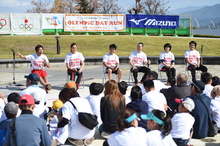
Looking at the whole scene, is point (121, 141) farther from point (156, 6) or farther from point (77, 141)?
point (156, 6)

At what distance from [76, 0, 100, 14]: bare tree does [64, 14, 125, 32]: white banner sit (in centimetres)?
2187

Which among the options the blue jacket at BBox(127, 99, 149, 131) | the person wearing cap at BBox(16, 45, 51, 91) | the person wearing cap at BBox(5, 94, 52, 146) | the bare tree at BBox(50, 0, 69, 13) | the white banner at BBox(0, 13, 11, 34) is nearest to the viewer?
the person wearing cap at BBox(5, 94, 52, 146)

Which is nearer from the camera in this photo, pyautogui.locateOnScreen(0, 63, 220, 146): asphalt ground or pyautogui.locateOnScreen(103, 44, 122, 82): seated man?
pyautogui.locateOnScreen(0, 63, 220, 146): asphalt ground

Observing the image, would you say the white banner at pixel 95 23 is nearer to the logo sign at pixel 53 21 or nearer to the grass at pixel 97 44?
the logo sign at pixel 53 21

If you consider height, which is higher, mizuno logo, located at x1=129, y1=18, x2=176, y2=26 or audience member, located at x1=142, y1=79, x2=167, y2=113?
mizuno logo, located at x1=129, y1=18, x2=176, y2=26

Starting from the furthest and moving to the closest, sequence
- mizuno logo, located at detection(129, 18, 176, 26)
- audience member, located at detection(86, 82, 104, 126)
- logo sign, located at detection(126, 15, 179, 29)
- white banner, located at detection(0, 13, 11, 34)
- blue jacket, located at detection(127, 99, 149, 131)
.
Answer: mizuno logo, located at detection(129, 18, 176, 26)
logo sign, located at detection(126, 15, 179, 29)
white banner, located at detection(0, 13, 11, 34)
audience member, located at detection(86, 82, 104, 126)
blue jacket, located at detection(127, 99, 149, 131)

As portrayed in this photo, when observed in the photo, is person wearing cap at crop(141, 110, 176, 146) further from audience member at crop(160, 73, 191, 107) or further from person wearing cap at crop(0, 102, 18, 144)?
audience member at crop(160, 73, 191, 107)

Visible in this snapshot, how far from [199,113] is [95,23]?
744 inches

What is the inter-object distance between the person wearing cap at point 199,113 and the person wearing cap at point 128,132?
1.83 meters

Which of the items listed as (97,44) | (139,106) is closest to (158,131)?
(139,106)

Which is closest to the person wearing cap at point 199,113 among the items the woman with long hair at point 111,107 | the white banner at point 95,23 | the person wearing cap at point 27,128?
the woman with long hair at point 111,107

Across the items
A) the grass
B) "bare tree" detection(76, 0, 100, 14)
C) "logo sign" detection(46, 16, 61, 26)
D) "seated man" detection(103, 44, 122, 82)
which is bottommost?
"seated man" detection(103, 44, 122, 82)

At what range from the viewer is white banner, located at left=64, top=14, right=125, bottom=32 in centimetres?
2230

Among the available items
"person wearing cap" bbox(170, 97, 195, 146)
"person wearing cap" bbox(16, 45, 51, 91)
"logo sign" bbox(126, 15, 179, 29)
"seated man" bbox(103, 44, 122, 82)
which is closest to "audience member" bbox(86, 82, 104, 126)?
"person wearing cap" bbox(170, 97, 195, 146)
